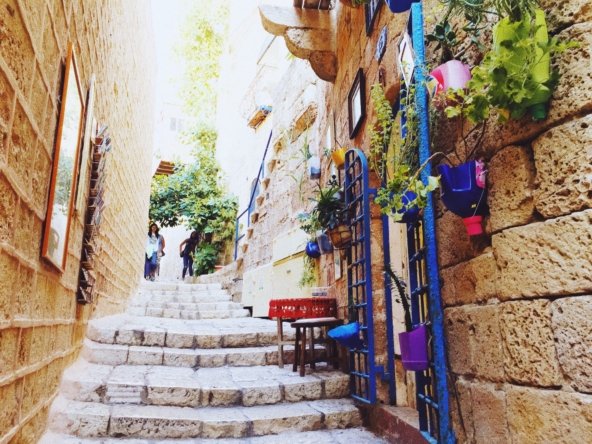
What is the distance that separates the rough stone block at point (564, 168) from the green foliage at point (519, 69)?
134 millimetres

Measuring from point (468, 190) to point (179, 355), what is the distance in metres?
3.05

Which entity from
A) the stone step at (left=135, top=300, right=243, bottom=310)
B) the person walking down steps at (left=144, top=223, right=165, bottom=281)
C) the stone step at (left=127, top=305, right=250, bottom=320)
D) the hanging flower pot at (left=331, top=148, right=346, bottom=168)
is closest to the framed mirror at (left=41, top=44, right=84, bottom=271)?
the hanging flower pot at (left=331, top=148, right=346, bottom=168)

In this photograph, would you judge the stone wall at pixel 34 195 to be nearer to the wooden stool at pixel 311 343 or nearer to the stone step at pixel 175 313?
the wooden stool at pixel 311 343

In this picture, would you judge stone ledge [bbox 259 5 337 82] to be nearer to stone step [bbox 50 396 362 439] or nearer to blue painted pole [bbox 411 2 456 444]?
blue painted pole [bbox 411 2 456 444]

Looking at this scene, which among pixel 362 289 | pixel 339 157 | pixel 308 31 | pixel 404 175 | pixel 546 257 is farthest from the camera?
pixel 308 31

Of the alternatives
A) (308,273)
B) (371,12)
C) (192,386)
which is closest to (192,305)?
(308,273)

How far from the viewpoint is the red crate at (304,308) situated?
4.01 m

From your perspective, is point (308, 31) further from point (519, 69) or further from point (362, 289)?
point (519, 69)

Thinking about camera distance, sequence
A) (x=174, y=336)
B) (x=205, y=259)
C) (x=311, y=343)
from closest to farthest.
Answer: (x=311, y=343)
(x=174, y=336)
(x=205, y=259)

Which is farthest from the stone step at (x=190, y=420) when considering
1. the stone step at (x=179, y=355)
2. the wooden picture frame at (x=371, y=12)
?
the wooden picture frame at (x=371, y=12)

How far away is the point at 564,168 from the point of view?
4.71 feet

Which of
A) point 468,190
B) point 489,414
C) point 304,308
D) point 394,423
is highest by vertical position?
point 468,190

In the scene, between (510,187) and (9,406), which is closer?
(510,187)

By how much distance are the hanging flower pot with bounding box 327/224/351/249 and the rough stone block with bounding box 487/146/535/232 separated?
1944 mm
